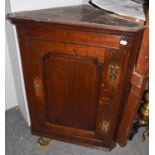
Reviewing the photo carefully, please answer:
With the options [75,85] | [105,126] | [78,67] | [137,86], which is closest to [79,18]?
[78,67]

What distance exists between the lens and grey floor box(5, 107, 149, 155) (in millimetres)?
1245

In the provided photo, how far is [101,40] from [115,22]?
0.09m

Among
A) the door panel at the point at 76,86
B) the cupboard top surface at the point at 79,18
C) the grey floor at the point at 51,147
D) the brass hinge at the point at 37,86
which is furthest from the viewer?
the grey floor at the point at 51,147

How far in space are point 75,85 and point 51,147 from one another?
0.52 m

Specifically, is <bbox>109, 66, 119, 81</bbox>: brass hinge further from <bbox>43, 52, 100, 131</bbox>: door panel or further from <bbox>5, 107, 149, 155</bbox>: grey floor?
<bbox>5, 107, 149, 155</bbox>: grey floor

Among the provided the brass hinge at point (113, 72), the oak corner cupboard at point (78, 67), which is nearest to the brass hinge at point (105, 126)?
the oak corner cupboard at point (78, 67)

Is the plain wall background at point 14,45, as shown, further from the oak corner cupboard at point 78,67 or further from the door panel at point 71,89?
the door panel at point 71,89

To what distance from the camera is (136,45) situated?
843 mm

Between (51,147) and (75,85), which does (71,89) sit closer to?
(75,85)

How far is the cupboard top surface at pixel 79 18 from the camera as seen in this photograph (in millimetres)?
772

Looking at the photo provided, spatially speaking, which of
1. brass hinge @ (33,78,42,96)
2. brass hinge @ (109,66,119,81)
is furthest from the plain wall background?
brass hinge @ (109,66,119,81)

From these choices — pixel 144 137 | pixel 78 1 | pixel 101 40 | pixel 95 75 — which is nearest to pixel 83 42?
pixel 101 40

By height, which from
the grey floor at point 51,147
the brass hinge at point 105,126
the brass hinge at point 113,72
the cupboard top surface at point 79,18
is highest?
the cupboard top surface at point 79,18
